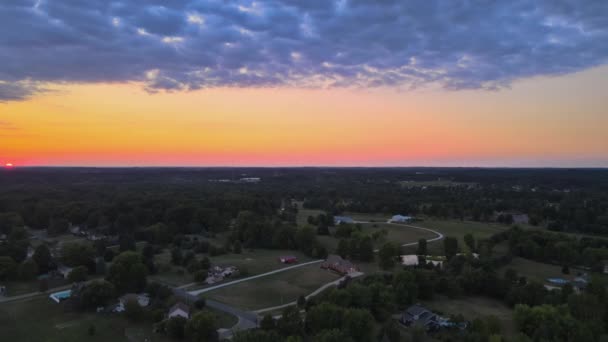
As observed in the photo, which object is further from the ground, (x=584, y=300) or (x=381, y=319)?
(x=584, y=300)

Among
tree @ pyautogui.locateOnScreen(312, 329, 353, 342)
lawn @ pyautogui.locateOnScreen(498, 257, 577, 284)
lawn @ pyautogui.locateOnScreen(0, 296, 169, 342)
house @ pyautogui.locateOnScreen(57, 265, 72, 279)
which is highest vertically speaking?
tree @ pyautogui.locateOnScreen(312, 329, 353, 342)

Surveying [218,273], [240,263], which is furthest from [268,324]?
[240,263]

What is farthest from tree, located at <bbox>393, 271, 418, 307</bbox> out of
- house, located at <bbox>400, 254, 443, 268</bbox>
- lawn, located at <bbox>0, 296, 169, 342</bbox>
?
lawn, located at <bbox>0, 296, 169, 342</bbox>

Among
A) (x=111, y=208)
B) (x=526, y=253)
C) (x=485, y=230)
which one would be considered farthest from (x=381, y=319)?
(x=111, y=208)

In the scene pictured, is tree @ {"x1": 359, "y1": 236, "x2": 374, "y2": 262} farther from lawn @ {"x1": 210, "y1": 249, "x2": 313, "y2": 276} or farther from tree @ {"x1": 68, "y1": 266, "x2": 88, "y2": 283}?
tree @ {"x1": 68, "y1": 266, "x2": 88, "y2": 283}

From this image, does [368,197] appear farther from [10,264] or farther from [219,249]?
[10,264]

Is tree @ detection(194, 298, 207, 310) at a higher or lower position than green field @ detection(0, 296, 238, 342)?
higher

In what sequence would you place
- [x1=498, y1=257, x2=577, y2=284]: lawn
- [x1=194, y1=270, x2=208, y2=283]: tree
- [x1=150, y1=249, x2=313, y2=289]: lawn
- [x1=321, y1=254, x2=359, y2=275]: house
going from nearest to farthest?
1. [x1=194, y1=270, x2=208, y2=283]: tree
2. [x1=150, y1=249, x2=313, y2=289]: lawn
3. [x1=321, y1=254, x2=359, y2=275]: house
4. [x1=498, y1=257, x2=577, y2=284]: lawn

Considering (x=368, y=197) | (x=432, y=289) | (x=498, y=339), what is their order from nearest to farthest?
(x=498, y=339)
(x=432, y=289)
(x=368, y=197)
